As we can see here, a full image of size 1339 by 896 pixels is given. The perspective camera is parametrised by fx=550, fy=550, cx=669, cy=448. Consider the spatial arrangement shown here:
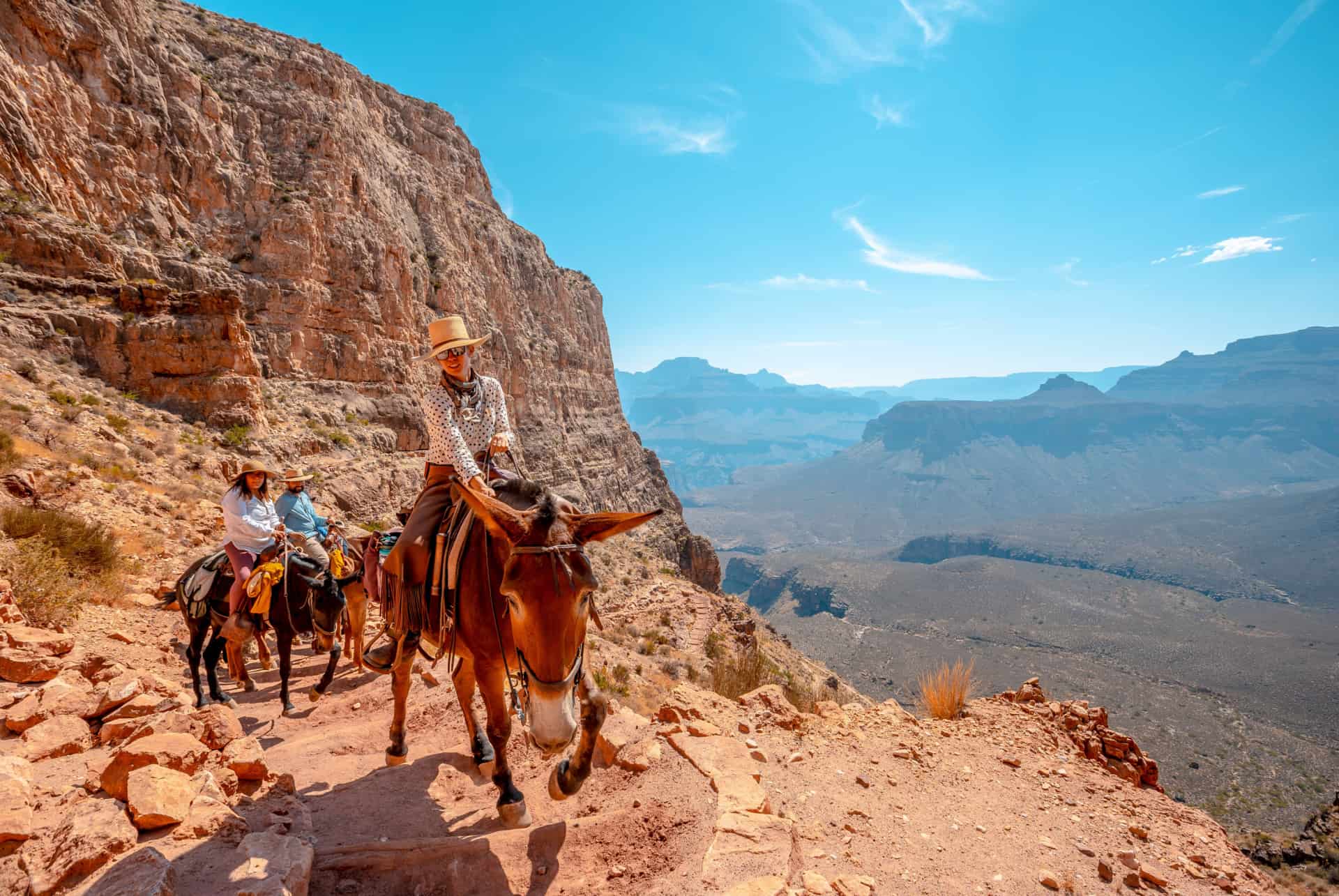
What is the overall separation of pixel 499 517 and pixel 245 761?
Answer: 2757mm

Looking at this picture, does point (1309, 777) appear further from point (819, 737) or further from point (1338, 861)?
point (819, 737)

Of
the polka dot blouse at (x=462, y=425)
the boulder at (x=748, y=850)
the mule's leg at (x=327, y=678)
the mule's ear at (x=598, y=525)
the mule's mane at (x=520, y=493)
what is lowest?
→ the mule's leg at (x=327, y=678)

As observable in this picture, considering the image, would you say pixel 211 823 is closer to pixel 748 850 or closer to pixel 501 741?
pixel 501 741

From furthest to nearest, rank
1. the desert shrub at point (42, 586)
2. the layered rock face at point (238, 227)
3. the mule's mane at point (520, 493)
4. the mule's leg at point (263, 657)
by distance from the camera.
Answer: the layered rock face at point (238, 227) < the mule's leg at point (263, 657) < the desert shrub at point (42, 586) < the mule's mane at point (520, 493)

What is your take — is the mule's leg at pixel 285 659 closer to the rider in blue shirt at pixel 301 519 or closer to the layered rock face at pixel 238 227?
the rider in blue shirt at pixel 301 519

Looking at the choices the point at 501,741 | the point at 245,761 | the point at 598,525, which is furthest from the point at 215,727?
the point at 598,525

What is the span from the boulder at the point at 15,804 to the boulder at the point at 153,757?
31 cm

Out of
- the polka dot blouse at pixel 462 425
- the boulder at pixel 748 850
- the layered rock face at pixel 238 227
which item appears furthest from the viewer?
the layered rock face at pixel 238 227

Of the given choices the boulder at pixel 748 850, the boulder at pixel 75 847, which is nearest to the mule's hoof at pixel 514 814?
the boulder at pixel 748 850

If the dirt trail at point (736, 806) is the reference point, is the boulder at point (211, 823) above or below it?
above

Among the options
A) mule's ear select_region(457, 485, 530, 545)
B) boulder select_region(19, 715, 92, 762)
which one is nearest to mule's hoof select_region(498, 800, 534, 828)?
mule's ear select_region(457, 485, 530, 545)

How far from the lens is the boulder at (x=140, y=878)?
7.46 feet

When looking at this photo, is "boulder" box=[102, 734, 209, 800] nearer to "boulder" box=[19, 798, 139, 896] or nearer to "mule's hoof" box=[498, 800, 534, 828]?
"boulder" box=[19, 798, 139, 896]

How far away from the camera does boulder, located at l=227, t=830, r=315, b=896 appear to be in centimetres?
252
